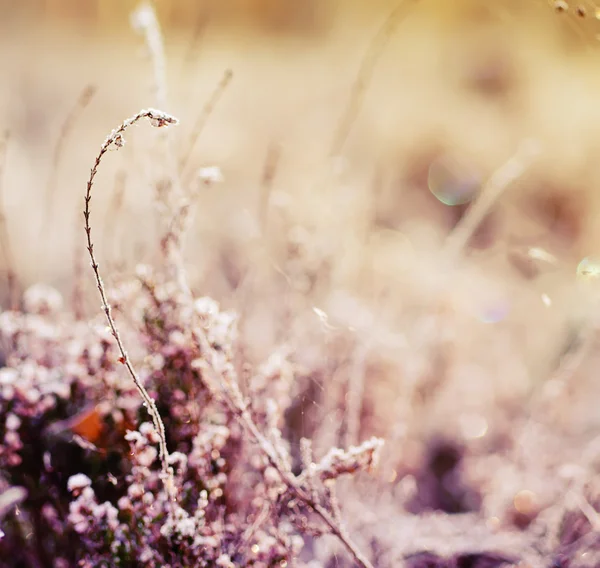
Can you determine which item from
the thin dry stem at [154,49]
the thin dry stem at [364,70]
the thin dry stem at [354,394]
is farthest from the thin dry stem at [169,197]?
the thin dry stem at [354,394]

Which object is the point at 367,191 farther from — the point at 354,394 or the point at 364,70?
the point at 354,394

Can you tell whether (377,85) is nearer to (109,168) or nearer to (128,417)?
(109,168)

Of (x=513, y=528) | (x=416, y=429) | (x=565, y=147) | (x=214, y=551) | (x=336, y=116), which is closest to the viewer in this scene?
(x=214, y=551)

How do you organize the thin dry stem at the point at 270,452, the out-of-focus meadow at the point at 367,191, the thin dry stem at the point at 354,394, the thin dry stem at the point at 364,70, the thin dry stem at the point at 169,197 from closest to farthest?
the thin dry stem at the point at 270,452 → the thin dry stem at the point at 169,197 → the thin dry stem at the point at 364,70 → the thin dry stem at the point at 354,394 → the out-of-focus meadow at the point at 367,191

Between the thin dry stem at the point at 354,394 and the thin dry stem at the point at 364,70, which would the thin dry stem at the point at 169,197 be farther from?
the thin dry stem at the point at 354,394

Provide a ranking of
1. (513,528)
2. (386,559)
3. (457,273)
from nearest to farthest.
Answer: (386,559), (513,528), (457,273)

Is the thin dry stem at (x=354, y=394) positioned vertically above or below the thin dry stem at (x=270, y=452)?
above

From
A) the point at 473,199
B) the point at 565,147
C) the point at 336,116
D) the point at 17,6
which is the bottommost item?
the point at 473,199

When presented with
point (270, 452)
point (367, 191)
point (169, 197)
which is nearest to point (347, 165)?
point (367, 191)

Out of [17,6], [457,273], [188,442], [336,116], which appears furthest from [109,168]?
[17,6]
